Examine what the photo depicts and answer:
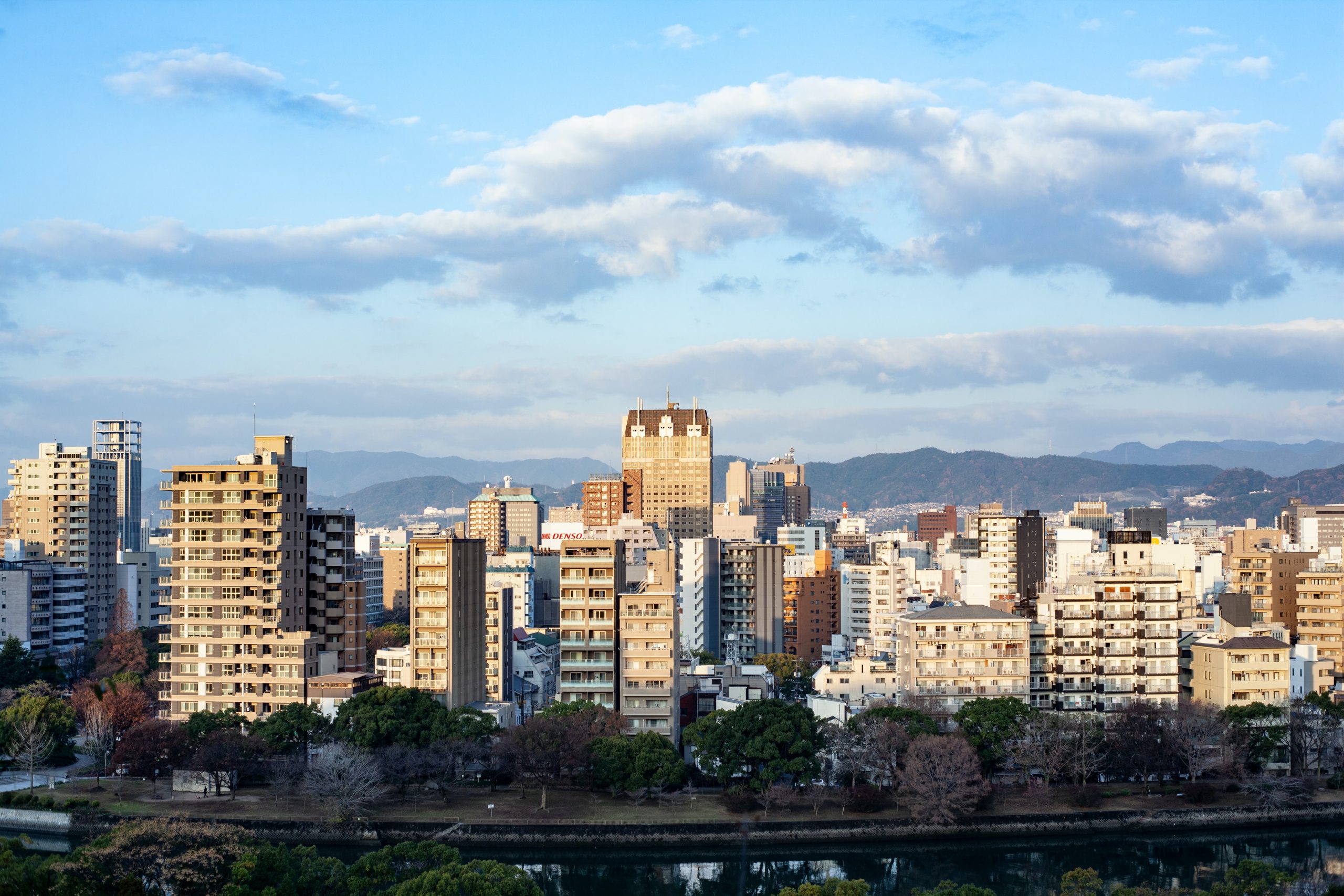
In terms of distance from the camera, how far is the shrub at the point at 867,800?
118ft

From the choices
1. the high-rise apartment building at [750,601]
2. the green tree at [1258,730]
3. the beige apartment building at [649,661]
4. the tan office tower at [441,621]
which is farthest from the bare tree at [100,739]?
the green tree at [1258,730]

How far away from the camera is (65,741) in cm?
4194

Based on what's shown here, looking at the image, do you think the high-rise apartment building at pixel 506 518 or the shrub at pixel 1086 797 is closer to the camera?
the shrub at pixel 1086 797

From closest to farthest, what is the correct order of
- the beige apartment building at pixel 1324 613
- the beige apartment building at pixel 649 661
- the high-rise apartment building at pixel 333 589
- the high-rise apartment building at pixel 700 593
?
the beige apartment building at pixel 649 661 → the high-rise apartment building at pixel 333 589 → the beige apartment building at pixel 1324 613 → the high-rise apartment building at pixel 700 593

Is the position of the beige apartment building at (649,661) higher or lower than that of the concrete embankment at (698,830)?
higher

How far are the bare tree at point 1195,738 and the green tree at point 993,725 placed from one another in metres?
4.10

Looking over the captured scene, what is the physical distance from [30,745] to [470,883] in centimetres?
2246

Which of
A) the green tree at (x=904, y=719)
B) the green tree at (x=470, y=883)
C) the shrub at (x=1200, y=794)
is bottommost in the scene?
the shrub at (x=1200, y=794)

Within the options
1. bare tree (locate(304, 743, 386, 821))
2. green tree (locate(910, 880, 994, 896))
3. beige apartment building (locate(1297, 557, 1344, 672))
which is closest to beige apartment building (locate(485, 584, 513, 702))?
bare tree (locate(304, 743, 386, 821))

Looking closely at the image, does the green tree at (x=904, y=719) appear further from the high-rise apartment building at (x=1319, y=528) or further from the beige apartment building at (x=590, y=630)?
the high-rise apartment building at (x=1319, y=528)

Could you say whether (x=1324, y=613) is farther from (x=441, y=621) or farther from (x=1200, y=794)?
(x=441, y=621)

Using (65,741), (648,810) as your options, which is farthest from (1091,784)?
(65,741)

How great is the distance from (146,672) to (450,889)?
34.4m

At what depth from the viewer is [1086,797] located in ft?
121
